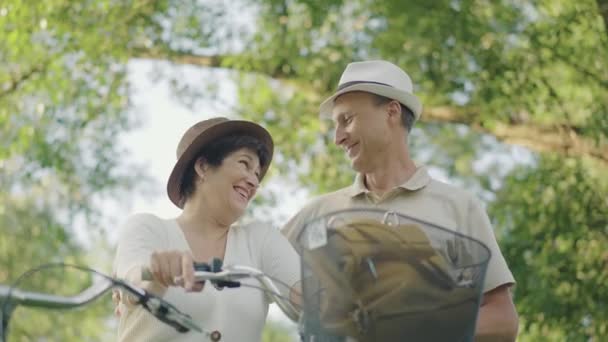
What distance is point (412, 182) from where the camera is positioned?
444 centimetres

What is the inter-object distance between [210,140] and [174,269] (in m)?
1.07

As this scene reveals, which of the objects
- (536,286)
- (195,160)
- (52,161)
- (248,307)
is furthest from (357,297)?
(52,161)

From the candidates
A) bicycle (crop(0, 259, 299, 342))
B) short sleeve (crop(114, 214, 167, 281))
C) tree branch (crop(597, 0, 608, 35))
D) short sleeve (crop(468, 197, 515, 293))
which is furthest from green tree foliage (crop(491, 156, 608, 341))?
bicycle (crop(0, 259, 299, 342))

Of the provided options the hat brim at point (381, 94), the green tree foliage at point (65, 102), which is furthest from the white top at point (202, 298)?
the green tree foliage at point (65, 102)

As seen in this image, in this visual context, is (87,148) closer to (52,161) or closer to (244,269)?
(52,161)

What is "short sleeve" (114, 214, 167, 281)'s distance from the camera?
3.53 metres

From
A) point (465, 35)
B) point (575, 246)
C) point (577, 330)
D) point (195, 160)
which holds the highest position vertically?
point (465, 35)

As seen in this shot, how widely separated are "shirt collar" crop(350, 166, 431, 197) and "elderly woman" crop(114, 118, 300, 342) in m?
0.45

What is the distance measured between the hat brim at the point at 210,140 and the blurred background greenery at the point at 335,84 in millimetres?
6576

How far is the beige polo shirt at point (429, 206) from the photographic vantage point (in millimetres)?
4184

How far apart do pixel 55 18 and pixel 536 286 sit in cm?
559

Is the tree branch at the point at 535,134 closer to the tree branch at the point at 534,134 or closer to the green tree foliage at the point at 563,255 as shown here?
the tree branch at the point at 534,134

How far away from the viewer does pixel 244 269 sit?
10.8 ft

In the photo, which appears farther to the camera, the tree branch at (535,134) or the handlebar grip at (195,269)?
the tree branch at (535,134)
